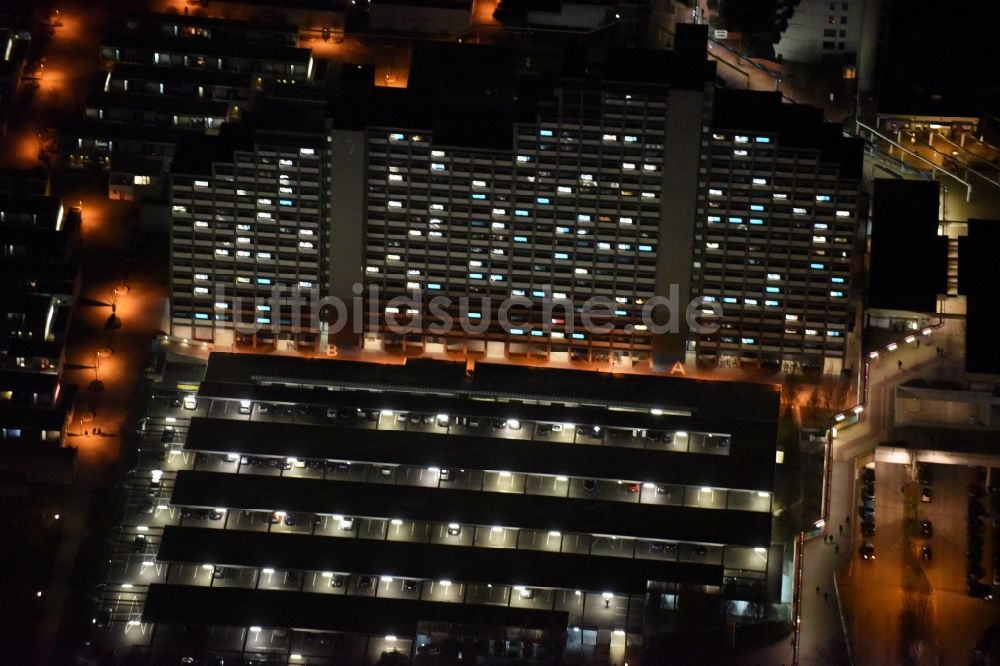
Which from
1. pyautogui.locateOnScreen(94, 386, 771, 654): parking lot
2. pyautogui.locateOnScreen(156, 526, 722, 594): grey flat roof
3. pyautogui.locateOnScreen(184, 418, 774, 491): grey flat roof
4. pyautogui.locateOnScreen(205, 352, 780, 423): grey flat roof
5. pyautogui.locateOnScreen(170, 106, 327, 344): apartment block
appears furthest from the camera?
pyautogui.locateOnScreen(170, 106, 327, 344): apartment block

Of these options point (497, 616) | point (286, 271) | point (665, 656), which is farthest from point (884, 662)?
point (286, 271)

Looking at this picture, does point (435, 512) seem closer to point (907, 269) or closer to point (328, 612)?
point (328, 612)

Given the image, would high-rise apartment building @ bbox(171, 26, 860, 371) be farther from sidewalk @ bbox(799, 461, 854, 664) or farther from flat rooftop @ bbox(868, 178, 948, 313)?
sidewalk @ bbox(799, 461, 854, 664)

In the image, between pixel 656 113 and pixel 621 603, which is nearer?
pixel 621 603

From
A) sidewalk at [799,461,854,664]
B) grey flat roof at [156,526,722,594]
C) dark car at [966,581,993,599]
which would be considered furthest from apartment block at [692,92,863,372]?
grey flat roof at [156,526,722,594]

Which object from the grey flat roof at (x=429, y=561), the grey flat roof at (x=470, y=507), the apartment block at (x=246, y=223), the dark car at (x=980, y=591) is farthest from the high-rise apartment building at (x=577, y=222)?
the dark car at (x=980, y=591)

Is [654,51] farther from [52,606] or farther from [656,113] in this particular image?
[52,606]
